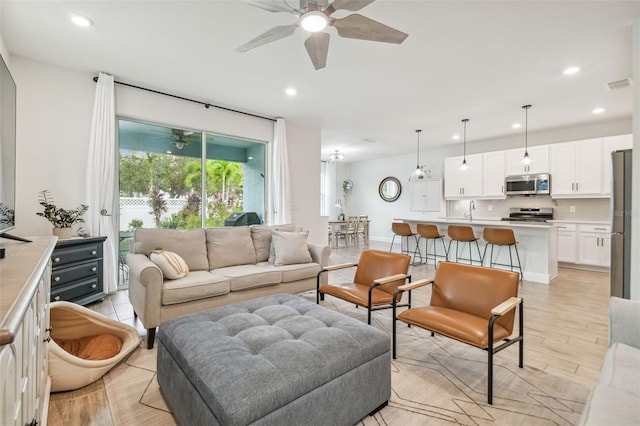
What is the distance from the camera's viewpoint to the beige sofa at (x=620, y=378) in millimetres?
1029

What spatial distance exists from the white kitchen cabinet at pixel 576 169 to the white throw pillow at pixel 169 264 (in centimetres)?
686

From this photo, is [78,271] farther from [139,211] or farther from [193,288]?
[193,288]

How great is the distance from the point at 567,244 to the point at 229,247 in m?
6.26

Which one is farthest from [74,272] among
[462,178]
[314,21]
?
[462,178]

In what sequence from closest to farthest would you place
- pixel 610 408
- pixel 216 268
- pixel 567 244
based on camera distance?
pixel 610 408 < pixel 216 268 < pixel 567 244

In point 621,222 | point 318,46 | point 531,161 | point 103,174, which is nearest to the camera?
point 318,46

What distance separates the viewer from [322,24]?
2.02 m

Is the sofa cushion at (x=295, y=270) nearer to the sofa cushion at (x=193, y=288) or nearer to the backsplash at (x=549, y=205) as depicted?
the sofa cushion at (x=193, y=288)

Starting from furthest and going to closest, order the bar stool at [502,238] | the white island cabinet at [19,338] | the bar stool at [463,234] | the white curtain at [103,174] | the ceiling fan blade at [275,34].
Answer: the bar stool at [463,234], the bar stool at [502,238], the white curtain at [103,174], the ceiling fan blade at [275,34], the white island cabinet at [19,338]

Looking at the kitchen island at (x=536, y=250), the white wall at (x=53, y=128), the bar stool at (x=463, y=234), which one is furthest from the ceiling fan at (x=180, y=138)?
the kitchen island at (x=536, y=250)

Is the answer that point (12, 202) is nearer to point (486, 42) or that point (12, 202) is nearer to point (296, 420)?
point (296, 420)

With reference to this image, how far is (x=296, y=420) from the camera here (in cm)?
130

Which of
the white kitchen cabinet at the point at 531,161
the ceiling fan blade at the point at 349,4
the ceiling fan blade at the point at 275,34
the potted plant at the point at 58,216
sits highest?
the ceiling fan blade at the point at 349,4

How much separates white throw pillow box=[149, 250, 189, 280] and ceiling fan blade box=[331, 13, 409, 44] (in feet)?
7.82
